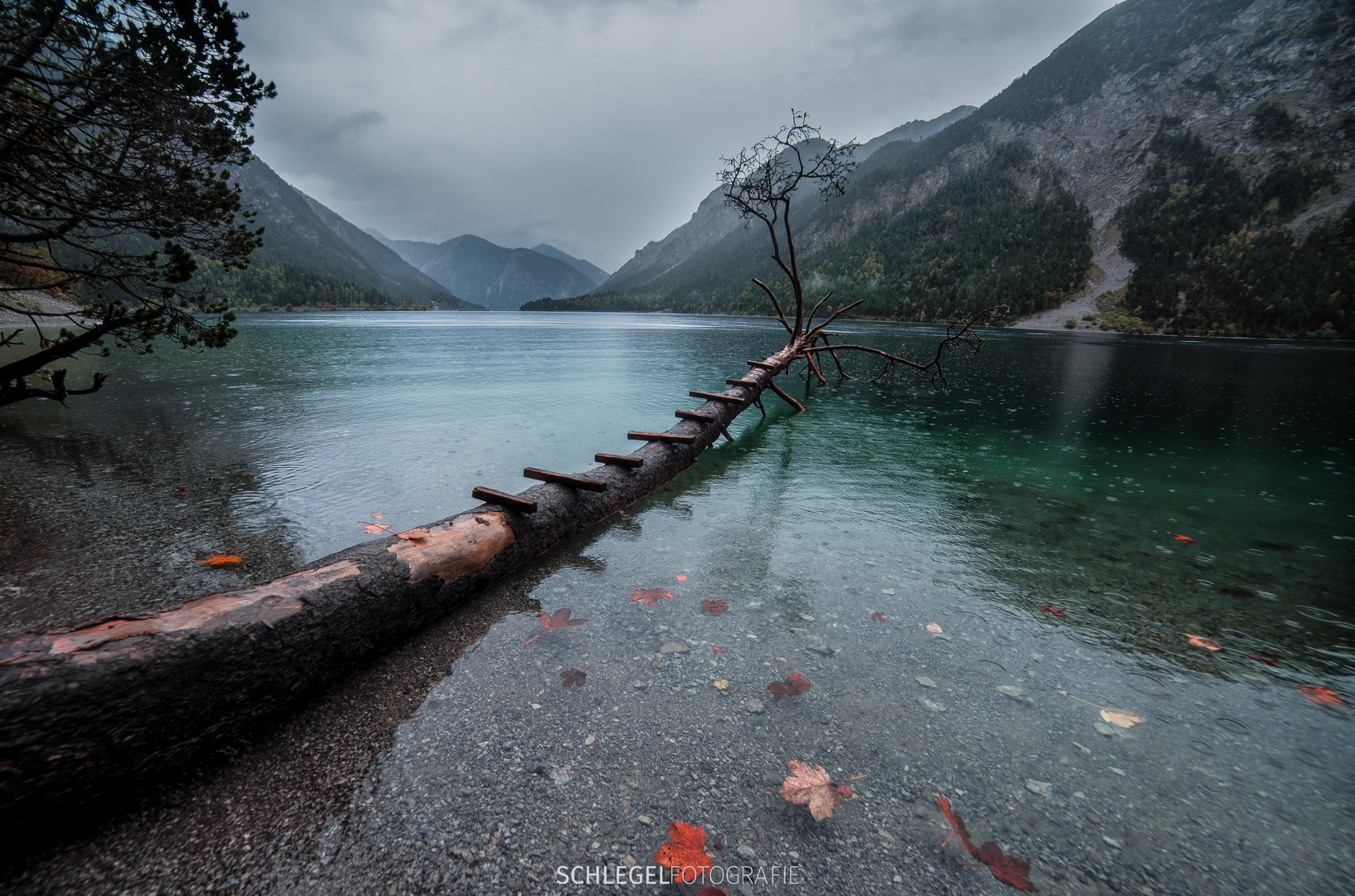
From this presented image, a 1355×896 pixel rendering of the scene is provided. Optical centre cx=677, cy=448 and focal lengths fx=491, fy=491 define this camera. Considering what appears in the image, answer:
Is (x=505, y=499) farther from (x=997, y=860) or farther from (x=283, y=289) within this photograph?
(x=283, y=289)

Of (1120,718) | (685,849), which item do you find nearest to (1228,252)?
(1120,718)

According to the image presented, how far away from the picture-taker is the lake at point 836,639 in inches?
88.8

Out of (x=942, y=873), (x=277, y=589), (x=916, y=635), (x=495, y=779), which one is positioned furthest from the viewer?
(x=916, y=635)

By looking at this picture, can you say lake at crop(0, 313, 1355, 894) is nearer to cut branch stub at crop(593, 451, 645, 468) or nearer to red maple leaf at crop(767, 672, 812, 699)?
red maple leaf at crop(767, 672, 812, 699)

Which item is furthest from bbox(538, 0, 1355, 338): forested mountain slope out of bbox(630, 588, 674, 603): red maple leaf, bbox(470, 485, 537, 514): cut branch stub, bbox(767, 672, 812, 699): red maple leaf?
bbox(470, 485, 537, 514): cut branch stub

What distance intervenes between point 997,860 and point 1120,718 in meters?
1.64

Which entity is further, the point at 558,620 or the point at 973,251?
the point at 973,251

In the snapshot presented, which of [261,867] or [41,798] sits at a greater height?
[41,798]

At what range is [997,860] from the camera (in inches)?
85.3

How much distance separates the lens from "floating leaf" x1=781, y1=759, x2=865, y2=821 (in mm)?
2396

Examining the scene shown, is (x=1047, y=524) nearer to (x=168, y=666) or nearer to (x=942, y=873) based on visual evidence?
(x=942, y=873)

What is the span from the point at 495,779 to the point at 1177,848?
323cm

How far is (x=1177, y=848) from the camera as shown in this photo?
225 centimetres

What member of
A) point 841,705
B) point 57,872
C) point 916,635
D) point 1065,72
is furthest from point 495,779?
point 1065,72
